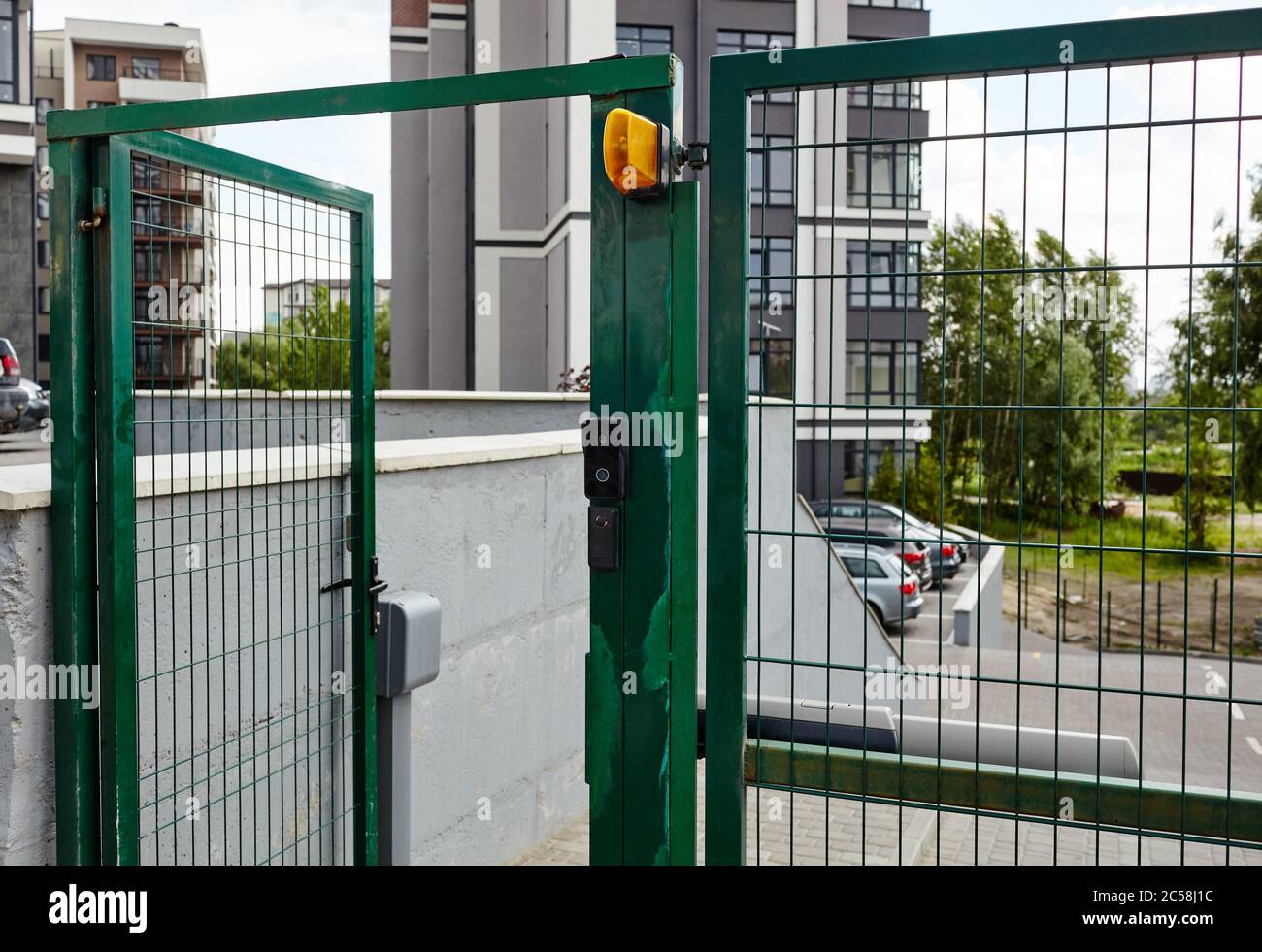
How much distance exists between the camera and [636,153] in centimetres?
257

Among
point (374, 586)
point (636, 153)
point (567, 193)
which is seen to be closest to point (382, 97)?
point (636, 153)

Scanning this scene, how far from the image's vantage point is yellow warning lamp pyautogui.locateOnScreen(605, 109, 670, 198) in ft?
8.39

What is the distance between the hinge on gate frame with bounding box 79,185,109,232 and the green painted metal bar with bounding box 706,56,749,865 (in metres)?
1.88

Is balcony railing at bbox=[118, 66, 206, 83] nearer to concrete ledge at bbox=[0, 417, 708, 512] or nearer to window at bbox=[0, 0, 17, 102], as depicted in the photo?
window at bbox=[0, 0, 17, 102]

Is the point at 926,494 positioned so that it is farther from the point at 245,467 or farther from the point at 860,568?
the point at 245,467

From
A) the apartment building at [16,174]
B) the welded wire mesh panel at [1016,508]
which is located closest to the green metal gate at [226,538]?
the welded wire mesh panel at [1016,508]

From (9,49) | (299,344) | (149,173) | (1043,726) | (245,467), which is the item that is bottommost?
(1043,726)

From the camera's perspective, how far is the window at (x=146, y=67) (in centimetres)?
5694

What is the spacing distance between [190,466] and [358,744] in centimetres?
136

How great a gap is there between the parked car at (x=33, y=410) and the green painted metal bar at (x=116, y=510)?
14283mm

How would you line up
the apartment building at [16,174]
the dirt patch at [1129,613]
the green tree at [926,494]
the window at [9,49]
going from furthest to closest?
the green tree at [926,494] < the window at [9,49] < the apartment building at [16,174] < the dirt patch at [1129,613]

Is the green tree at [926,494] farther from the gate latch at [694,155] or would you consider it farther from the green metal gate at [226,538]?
the gate latch at [694,155]

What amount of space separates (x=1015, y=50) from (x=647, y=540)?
1397mm
